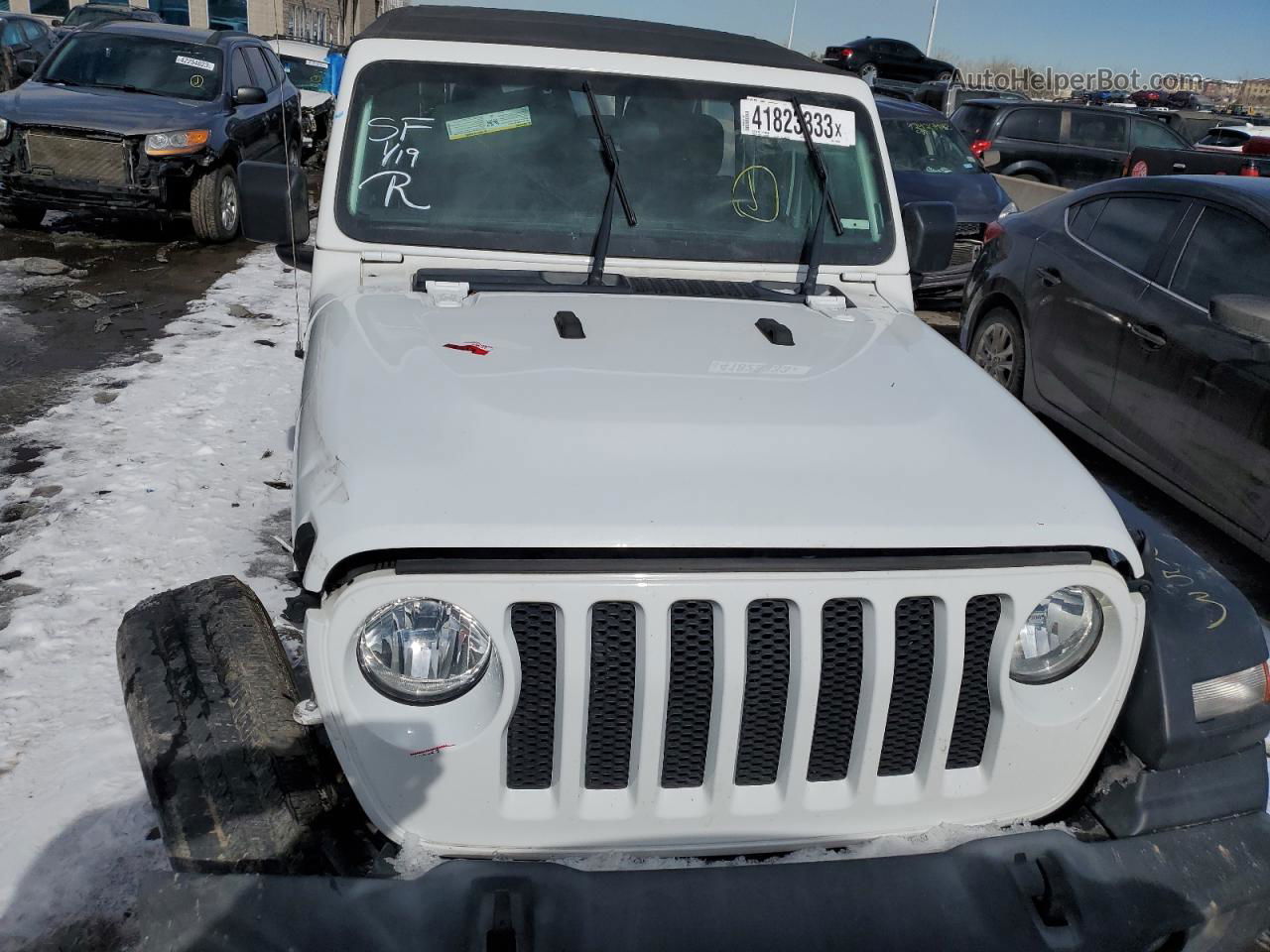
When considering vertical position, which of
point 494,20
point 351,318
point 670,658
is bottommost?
point 670,658

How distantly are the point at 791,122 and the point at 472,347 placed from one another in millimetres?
1430

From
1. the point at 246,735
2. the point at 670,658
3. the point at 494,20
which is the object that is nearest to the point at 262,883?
the point at 246,735

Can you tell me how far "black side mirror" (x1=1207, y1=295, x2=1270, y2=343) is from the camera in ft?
8.87

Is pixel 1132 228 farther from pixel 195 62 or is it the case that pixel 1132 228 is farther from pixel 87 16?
pixel 87 16

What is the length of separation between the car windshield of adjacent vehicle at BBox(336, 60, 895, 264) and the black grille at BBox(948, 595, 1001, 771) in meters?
1.65

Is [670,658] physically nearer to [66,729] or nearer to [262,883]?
[262,883]

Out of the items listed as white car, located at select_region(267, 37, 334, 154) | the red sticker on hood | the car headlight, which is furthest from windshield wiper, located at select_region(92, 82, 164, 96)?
the red sticker on hood

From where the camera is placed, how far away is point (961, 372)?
2553 mm

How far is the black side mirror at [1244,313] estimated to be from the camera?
2705mm

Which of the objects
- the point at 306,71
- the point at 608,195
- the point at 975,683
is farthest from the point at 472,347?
the point at 306,71

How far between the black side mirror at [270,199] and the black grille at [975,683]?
7.47ft

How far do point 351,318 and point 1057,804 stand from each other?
6.27ft

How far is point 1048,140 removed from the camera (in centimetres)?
1485

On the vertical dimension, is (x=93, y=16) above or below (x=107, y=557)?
above
